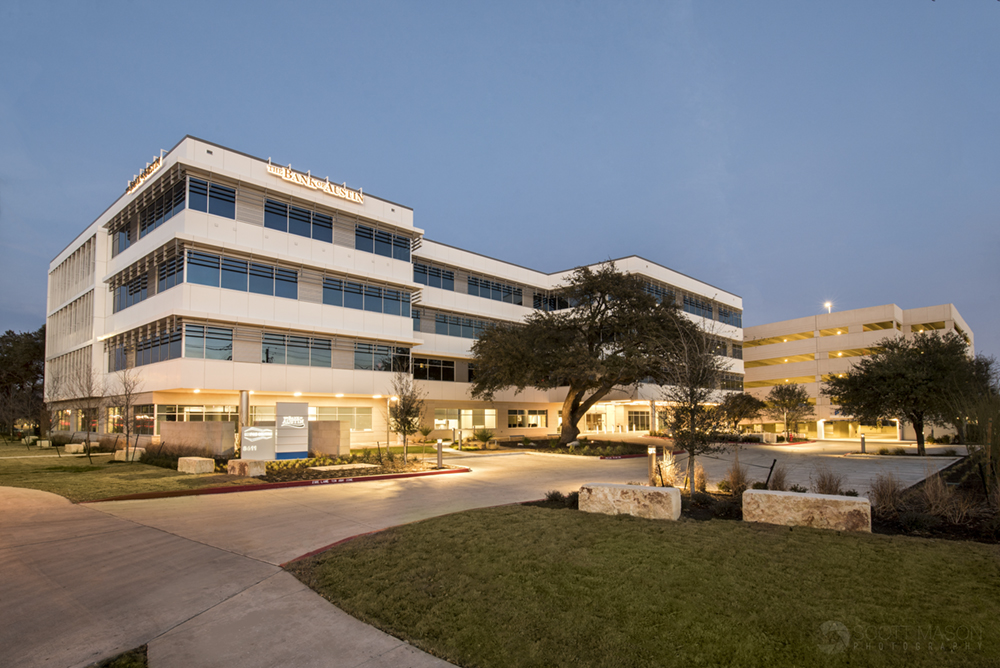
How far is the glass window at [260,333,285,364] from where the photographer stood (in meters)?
31.3

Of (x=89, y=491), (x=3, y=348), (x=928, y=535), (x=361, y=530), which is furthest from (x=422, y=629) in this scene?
(x=3, y=348)

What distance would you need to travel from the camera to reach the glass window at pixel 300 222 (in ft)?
108

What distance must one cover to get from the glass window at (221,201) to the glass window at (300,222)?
3.26 meters

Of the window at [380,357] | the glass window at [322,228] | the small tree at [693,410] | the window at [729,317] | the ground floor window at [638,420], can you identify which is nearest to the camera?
the small tree at [693,410]

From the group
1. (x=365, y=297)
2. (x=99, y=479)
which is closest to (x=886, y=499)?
(x=99, y=479)

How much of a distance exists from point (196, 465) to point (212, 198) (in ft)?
53.7

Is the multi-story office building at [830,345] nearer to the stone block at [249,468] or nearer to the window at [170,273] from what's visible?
the stone block at [249,468]

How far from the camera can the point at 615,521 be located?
9492mm

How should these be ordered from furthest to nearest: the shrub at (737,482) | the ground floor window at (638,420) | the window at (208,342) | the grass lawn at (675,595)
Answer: the ground floor window at (638,420)
the window at (208,342)
the shrub at (737,482)
the grass lawn at (675,595)

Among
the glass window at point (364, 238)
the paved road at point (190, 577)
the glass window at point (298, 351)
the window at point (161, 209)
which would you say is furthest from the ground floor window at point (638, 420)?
the paved road at point (190, 577)

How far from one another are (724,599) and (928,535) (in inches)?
198

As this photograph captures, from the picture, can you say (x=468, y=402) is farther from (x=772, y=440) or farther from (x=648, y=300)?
(x=772, y=440)

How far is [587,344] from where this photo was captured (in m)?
37.1

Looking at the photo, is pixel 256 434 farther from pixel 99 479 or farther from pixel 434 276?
pixel 434 276
